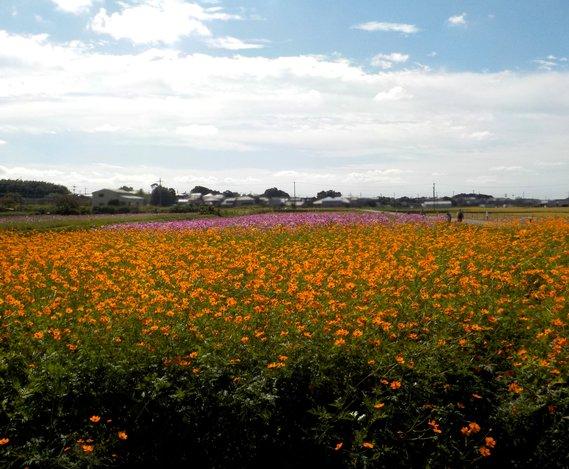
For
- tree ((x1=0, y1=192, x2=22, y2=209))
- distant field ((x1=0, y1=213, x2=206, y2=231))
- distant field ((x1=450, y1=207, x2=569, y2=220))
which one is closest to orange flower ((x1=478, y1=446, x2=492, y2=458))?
distant field ((x1=0, y1=213, x2=206, y2=231))

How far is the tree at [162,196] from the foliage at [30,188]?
22999 mm

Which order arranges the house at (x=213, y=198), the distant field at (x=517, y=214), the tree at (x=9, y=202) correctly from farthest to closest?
the house at (x=213, y=198) < the tree at (x=9, y=202) < the distant field at (x=517, y=214)

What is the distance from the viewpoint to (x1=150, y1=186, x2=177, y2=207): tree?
84.0 meters

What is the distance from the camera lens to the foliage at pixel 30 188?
95.6 m

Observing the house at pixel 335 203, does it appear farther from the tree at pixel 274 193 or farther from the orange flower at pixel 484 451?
the orange flower at pixel 484 451

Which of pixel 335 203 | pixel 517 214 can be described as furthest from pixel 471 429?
pixel 335 203

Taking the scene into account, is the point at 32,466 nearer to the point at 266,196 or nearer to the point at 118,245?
the point at 118,245

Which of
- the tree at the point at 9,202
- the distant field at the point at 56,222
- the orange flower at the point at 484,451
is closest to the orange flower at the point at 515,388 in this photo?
the orange flower at the point at 484,451

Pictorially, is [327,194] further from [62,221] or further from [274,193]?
[62,221]

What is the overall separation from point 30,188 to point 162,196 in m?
28.2

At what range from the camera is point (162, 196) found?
8581 centimetres

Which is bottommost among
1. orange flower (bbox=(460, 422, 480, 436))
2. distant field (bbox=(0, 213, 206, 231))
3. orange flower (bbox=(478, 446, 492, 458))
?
orange flower (bbox=(478, 446, 492, 458))

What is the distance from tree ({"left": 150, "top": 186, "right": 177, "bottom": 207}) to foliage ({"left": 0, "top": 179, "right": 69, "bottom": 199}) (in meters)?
23.0

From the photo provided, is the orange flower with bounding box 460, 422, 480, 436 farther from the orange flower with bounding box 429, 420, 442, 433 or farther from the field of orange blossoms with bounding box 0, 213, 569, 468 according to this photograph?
the orange flower with bounding box 429, 420, 442, 433
